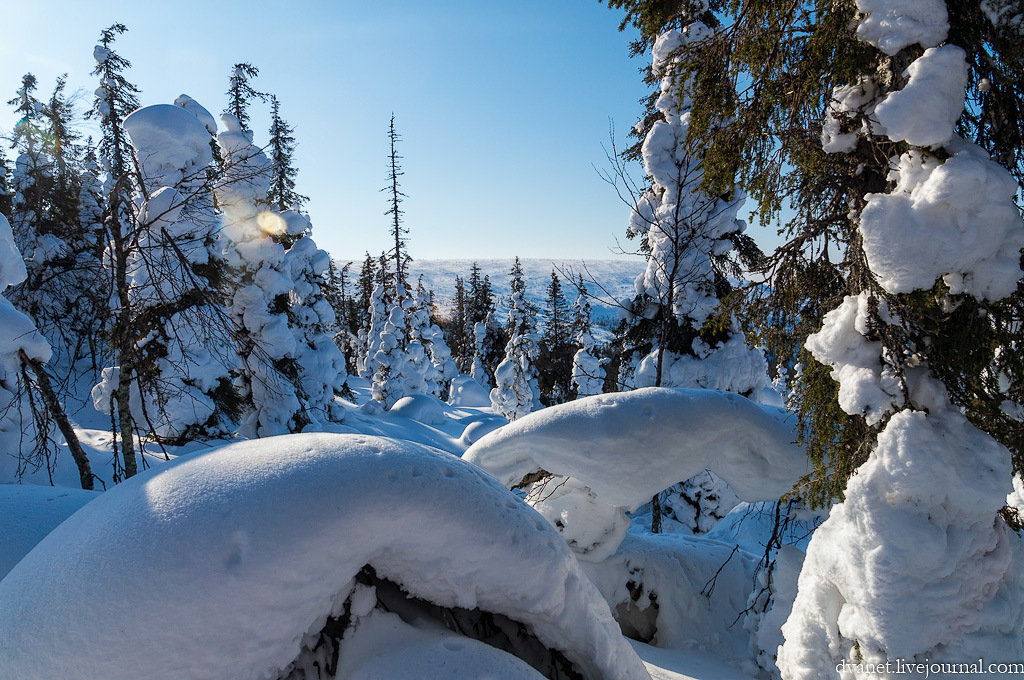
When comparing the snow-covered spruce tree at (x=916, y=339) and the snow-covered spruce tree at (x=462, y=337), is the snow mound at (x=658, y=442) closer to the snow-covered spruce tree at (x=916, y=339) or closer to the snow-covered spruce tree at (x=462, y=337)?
the snow-covered spruce tree at (x=916, y=339)

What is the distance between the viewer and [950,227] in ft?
9.06

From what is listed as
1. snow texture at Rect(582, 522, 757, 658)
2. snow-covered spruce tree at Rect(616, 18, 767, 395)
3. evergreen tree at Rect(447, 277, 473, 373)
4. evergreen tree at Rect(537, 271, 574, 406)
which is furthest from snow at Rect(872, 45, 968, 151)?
evergreen tree at Rect(447, 277, 473, 373)

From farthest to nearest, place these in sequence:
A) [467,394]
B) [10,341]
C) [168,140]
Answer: [467,394] < [168,140] < [10,341]

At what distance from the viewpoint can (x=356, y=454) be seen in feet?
7.07

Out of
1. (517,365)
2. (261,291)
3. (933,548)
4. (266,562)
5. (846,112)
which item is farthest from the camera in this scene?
(517,365)

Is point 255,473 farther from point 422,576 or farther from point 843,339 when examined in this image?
point 843,339

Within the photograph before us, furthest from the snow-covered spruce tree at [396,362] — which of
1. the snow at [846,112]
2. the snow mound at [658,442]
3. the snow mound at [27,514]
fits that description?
the snow at [846,112]

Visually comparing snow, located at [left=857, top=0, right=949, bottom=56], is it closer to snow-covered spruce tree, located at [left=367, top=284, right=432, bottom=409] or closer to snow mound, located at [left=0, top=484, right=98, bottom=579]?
snow mound, located at [left=0, top=484, right=98, bottom=579]

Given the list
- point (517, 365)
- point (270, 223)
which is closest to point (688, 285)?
point (270, 223)

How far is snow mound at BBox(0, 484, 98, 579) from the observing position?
3.17 meters

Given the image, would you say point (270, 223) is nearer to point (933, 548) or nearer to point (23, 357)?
point (23, 357)

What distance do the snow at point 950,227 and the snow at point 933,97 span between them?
0.16 meters

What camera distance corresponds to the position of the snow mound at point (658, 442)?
483 centimetres

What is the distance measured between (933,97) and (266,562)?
3875mm
